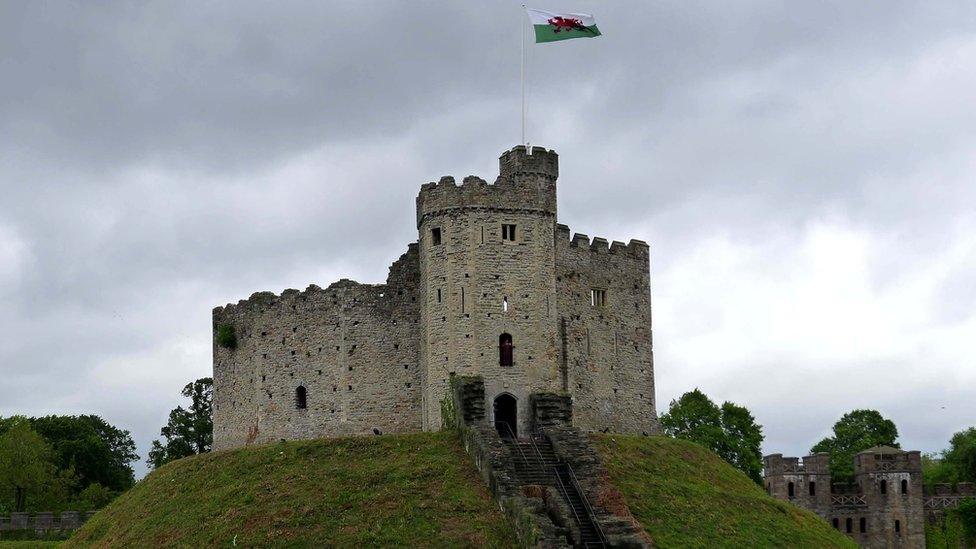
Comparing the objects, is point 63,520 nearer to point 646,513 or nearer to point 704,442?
point 646,513

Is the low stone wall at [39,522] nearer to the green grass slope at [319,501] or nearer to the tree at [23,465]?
the green grass slope at [319,501]

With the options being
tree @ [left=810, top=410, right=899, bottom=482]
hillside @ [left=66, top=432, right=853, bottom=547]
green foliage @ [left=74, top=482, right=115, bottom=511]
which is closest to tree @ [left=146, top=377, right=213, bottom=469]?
green foliage @ [left=74, top=482, right=115, bottom=511]

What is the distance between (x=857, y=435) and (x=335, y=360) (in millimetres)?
73252

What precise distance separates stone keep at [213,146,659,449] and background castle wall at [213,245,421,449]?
7 centimetres

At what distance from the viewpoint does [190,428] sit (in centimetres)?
9769

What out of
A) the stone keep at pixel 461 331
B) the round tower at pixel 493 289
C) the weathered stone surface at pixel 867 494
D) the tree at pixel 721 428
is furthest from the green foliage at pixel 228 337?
the weathered stone surface at pixel 867 494

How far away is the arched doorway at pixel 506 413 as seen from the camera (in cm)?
6272

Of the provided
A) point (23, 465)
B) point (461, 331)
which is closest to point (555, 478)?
point (461, 331)

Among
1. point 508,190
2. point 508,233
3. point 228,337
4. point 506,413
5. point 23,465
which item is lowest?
point 23,465

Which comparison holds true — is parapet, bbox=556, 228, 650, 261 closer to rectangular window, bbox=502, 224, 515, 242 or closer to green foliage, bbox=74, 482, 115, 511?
rectangular window, bbox=502, 224, 515, 242

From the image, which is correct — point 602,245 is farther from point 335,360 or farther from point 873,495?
point 873,495

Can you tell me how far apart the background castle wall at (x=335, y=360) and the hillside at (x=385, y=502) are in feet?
22.9

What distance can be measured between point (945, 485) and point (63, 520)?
70.6m

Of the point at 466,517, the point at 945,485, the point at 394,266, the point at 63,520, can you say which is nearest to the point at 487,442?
the point at 466,517
